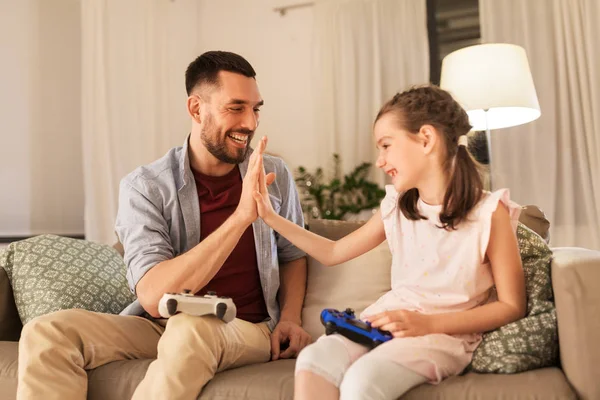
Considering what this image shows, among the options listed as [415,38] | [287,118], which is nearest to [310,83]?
[287,118]

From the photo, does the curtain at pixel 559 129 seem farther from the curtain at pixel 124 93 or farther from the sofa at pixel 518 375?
the sofa at pixel 518 375

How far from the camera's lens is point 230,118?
65.7 inches

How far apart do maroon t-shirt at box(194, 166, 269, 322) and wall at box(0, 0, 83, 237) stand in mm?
1875

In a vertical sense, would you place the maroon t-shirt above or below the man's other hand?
above

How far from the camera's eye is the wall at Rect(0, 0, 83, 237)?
10.3 ft

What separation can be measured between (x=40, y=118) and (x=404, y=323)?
2.75 meters

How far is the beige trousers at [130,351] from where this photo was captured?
1205 millimetres

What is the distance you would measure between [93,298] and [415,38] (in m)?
2.98

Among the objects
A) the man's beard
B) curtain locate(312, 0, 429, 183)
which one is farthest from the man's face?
curtain locate(312, 0, 429, 183)

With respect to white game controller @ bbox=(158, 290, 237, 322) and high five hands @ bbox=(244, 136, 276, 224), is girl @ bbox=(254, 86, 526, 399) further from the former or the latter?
white game controller @ bbox=(158, 290, 237, 322)

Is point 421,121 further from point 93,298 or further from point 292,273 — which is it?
point 93,298

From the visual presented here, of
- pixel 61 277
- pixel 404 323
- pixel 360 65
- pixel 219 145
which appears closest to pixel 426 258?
pixel 404 323

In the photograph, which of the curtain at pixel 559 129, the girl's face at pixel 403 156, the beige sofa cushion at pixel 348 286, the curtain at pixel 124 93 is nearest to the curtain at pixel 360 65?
the curtain at pixel 559 129

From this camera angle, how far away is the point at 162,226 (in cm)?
157
